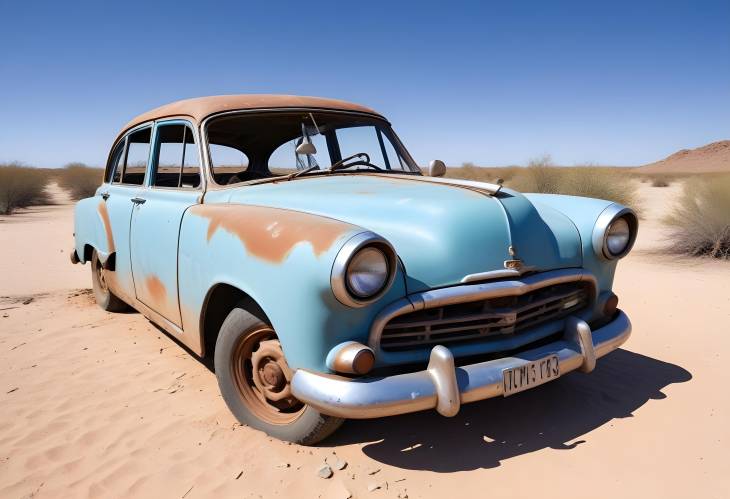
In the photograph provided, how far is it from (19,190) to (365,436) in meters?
19.8

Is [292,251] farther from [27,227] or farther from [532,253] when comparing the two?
Result: [27,227]

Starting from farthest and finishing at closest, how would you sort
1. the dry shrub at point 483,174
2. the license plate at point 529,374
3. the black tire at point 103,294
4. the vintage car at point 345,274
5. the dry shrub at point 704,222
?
the dry shrub at point 483,174 < the dry shrub at point 704,222 < the black tire at point 103,294 < the license plate at point 529,374 < the vintage car at point 345,274

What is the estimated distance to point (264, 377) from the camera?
8.15ft

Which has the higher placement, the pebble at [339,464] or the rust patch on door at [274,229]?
the rust patch on door at [274,229]

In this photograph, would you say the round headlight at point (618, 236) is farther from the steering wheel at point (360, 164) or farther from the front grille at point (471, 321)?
the steering wheel at point (360, 164)

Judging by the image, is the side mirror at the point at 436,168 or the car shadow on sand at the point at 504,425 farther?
the side mirror at the point at 436,168

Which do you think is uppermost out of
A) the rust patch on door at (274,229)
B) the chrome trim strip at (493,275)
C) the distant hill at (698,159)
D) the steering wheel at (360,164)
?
the distant hill at (698,159)

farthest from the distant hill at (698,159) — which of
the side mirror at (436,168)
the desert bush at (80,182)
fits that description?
the side mirror at (436,168)

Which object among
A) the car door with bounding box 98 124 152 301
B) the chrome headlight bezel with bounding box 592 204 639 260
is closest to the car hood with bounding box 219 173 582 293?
the chrome headlight bezel with bounding box 592 204 639 260

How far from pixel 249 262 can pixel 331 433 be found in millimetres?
865

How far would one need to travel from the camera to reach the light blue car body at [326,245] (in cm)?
209

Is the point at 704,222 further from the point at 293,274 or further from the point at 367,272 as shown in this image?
the point at 293,274

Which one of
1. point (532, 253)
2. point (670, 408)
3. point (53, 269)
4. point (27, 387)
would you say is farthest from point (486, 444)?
point (53, 269)

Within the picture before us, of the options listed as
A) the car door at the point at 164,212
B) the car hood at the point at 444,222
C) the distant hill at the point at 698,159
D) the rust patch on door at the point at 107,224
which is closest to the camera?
the car hood at the point at 444,222
